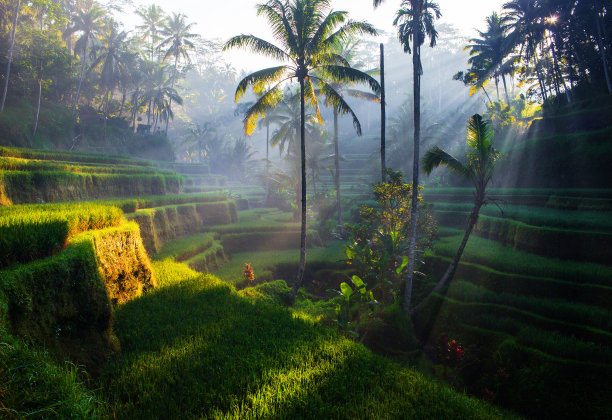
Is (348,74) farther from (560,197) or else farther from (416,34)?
(560,197)

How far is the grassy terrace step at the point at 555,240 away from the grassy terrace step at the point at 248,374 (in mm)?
7381

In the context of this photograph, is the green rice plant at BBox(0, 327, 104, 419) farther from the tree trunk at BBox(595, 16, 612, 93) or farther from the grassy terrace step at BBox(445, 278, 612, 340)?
the tree trunk at BBox(595, 16, 612, 93)

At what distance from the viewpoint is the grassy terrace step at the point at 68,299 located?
3.74 m

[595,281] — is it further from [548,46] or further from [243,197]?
[243,197]

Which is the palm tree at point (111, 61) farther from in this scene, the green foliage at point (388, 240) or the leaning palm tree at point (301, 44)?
the green foliage at point (388, 240)

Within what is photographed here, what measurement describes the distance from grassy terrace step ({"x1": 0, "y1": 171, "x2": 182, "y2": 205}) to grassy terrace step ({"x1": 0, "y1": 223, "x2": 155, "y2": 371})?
5.66 metres

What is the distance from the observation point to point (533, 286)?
916cm

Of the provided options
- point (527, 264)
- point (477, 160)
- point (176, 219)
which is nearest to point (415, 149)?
point (477, 160)

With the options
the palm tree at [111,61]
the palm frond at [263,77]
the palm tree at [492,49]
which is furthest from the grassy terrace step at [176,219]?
the palm tree at [492,49]

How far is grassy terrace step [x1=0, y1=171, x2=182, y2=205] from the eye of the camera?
9.52 meters

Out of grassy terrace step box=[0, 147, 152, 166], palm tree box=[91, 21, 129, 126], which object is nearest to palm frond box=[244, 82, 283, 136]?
grassy terrace step box=[0, 147, 152, 166]

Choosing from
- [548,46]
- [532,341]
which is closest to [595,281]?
[532,341]

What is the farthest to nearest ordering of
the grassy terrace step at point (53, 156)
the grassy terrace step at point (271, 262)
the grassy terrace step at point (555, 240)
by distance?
the grassy terrace step at point (271, 262) → the grassy terrace step at point (53, 156) → the grassy terrace step at point (555, 240)

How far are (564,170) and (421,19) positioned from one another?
1175 centimetres
